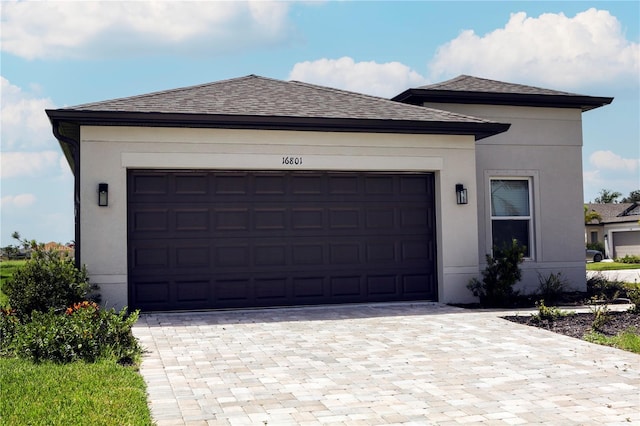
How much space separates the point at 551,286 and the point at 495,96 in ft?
14.5

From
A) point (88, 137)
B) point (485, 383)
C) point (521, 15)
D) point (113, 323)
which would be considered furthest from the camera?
point (521, 15)

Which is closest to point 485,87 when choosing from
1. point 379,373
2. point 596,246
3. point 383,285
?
point 383,285

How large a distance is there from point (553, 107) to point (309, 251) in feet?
23.1

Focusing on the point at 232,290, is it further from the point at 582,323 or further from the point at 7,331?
the point at 582,323

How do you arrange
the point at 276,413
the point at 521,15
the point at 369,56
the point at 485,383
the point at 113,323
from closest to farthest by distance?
the point at 276,413 → the point at 485,383 → the point at 113,323 → the point at 369,56 → the point at 521,15

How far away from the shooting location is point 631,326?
10.1 m

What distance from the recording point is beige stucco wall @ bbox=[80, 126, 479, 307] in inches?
462

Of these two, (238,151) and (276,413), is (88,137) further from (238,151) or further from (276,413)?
(276,413)

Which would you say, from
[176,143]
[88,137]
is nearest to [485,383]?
[176,143]

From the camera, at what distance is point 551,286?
14500 mm

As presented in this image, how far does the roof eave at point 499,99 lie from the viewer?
1491 cm

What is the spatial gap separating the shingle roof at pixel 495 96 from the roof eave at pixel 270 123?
175 centimetres

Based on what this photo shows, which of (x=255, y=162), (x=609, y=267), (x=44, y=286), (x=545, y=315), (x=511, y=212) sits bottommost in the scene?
(x=609, y=267)

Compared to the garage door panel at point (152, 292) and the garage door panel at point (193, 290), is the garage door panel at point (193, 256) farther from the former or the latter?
the garage door panel at point (152, 292)
